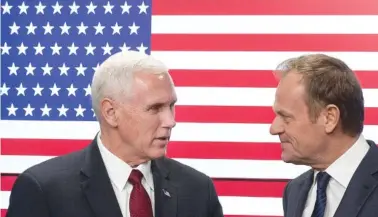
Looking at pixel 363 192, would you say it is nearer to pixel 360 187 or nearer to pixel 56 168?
pixel 360 187

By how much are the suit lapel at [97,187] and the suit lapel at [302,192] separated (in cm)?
59

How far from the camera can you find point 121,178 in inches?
86.9

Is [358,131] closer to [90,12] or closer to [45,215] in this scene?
[45,215]

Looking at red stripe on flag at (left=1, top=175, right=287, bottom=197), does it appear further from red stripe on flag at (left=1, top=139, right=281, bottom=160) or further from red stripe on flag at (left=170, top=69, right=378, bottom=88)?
red stripe on flag at (left=170, top=69, right=378, bottom=88)

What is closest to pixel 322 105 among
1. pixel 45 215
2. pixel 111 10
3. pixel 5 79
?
pixel 45 215

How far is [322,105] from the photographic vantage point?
220 cm

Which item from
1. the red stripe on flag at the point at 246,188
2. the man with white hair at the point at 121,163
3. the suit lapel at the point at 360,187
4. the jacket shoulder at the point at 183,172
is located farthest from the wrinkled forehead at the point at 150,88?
the red stripe on flag at the point at 246,188

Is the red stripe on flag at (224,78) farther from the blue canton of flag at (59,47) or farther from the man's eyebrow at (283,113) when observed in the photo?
the man's eyebrow at (283,113)

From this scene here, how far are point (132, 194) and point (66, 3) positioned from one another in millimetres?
1428

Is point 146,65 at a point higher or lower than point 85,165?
higher

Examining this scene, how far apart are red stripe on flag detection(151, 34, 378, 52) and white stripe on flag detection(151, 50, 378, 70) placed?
0.06 ft

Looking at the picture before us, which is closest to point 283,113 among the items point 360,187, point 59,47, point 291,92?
point 291,92

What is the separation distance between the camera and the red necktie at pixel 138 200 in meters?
2.15

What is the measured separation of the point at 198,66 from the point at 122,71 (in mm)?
1026
